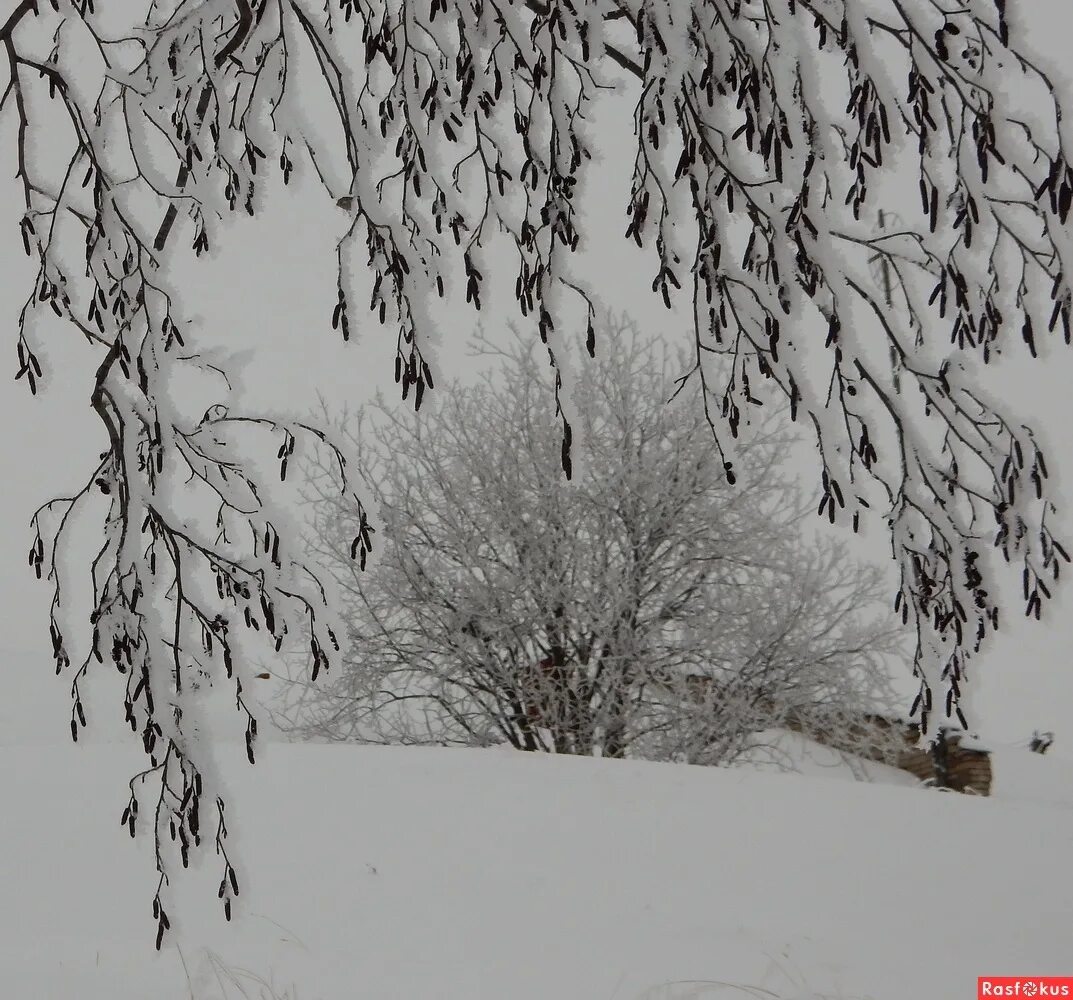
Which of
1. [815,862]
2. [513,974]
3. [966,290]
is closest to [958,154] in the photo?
[966,290]

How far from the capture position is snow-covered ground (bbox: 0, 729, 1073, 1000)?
10.8 feet

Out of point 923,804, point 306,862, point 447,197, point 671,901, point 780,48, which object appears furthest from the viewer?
point 923,804

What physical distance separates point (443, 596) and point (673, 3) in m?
7.87

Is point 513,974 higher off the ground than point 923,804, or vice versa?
point 923,804

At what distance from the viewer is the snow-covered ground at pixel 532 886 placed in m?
3.30

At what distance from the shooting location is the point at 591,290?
2025 mm

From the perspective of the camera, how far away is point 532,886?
4125mm

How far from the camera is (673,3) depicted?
6.23ft

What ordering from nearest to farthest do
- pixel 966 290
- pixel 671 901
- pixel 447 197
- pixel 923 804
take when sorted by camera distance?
pixel 966 290
pixel 447 197
pixel 671 901
pixel 923 804

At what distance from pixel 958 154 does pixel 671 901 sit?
124 inches

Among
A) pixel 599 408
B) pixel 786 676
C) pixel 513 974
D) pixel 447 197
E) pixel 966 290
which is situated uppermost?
pixel 599 408

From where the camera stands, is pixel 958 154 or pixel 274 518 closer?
pixel 958 154

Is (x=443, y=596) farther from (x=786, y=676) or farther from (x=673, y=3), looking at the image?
(x=673, y=3)

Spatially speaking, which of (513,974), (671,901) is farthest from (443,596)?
(513,974)
